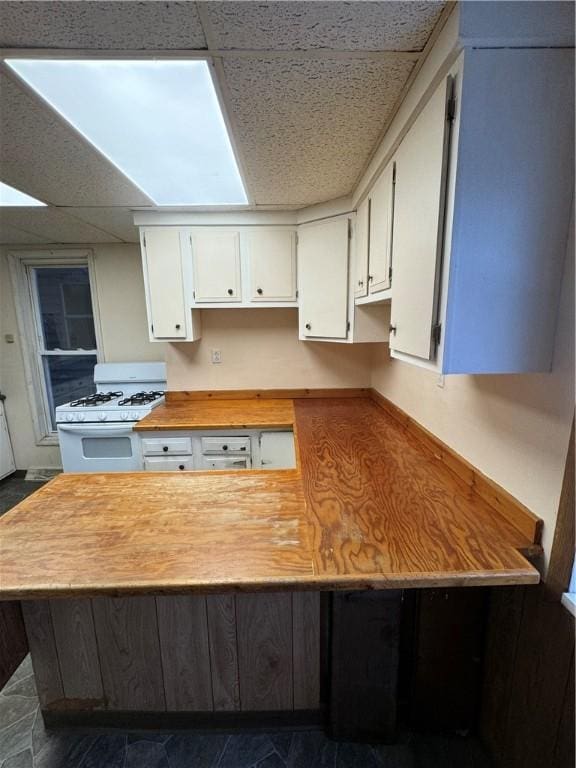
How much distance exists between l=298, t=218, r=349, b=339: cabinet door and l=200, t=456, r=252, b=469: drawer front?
103 centimetres

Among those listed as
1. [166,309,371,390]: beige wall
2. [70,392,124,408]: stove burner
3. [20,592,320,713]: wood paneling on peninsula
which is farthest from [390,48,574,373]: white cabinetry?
[70,392,124,408]: stove burner

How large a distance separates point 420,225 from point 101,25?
98cm

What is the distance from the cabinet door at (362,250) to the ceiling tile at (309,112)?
0.62 ft

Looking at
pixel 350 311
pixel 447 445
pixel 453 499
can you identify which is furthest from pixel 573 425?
pixel 350 311

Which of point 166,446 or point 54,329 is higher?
point 54,329

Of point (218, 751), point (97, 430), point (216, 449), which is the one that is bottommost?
point (218, 751)

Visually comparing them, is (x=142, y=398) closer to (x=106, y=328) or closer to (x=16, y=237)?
(x=106, y=328)

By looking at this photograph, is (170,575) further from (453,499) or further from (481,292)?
(481,292)

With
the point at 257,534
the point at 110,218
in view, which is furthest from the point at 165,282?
the point at 257,534

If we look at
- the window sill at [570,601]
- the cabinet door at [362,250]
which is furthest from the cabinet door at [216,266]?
the window sill at [570,601]

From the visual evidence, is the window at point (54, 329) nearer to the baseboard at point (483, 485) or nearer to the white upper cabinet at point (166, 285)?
the white upper cabinet at point (166, 285)

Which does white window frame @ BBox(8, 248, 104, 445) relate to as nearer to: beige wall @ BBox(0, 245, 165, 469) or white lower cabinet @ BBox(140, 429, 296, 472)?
beige wall @ BBox(0, 245, 165, 469)

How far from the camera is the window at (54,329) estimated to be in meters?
3.22

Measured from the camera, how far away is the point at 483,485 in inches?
44.9
